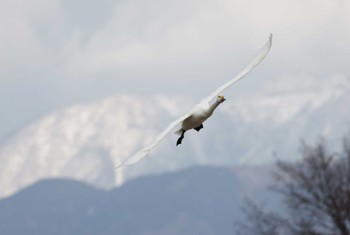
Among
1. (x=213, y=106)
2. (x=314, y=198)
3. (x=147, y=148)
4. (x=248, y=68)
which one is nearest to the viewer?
(x=147, y=148)

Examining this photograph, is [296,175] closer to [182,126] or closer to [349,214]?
[349,214]

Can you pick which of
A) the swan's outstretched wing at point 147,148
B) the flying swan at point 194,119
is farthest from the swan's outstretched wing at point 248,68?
the swan's outstretched wing at point 147,148

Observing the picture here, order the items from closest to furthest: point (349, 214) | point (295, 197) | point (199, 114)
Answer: point (199, 114)
point (349, 214)
point (295, 197)

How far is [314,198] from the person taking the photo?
34.6 metres

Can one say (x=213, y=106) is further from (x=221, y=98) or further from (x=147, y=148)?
(x=147, y=148)

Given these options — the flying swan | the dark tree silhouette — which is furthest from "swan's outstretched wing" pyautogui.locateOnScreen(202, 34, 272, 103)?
the dark tree silhouette

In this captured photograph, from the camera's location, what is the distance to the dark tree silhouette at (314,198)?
110 feet

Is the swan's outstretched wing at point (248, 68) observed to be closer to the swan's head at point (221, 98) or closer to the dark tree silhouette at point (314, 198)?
the swan's head at point (221, 98)

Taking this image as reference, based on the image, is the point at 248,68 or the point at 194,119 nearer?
the point at 194,119

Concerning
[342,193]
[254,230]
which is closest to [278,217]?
[254,230]

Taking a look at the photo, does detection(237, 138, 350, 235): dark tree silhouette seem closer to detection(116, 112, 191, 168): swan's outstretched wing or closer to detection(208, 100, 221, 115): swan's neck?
detection(208, 100, 221, 115): swan's neck

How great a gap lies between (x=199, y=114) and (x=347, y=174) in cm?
2031

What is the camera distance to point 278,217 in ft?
118

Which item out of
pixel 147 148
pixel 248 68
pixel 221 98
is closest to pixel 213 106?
pixel 221 98
